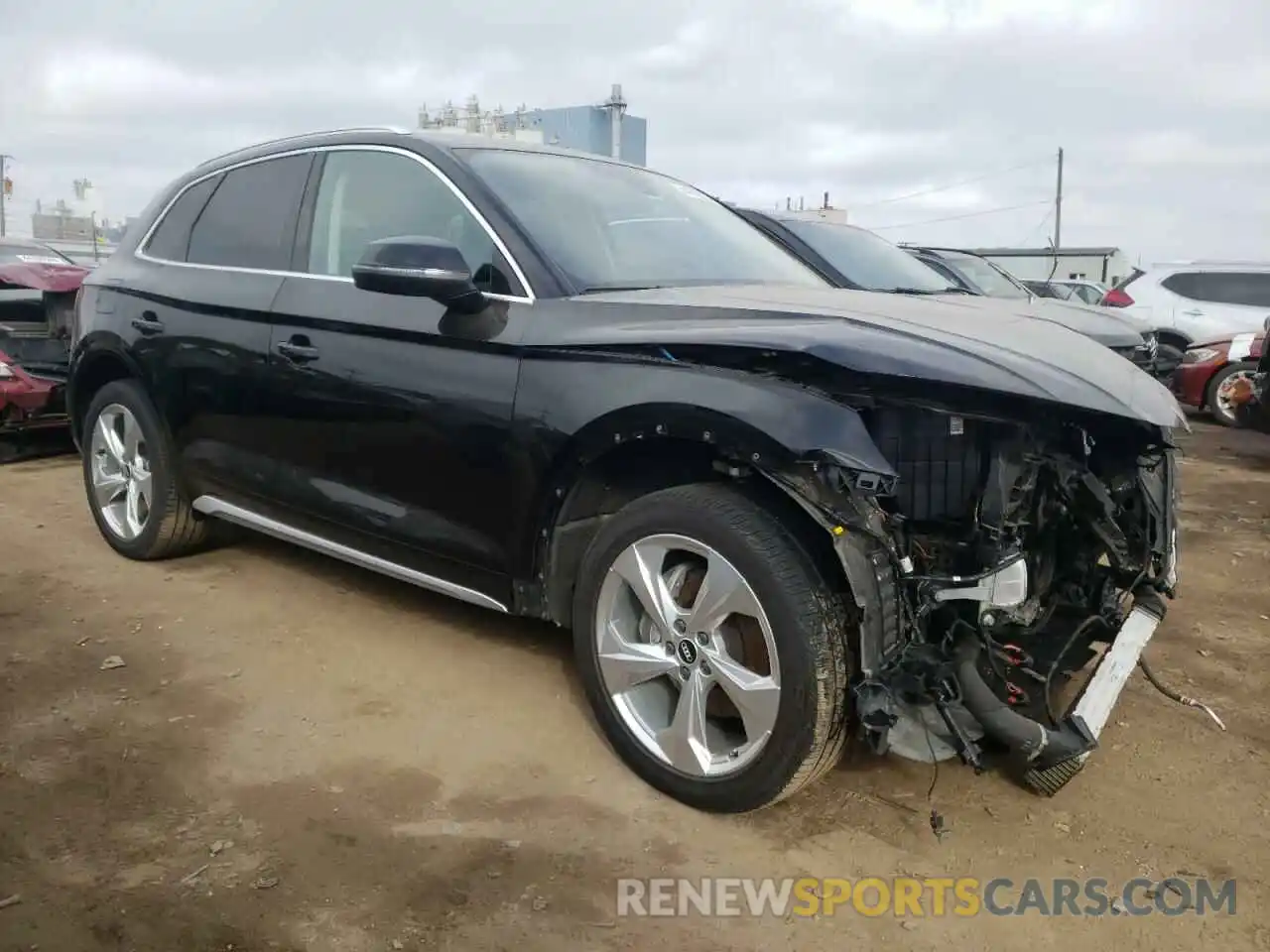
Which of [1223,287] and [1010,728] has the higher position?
[1223,287]

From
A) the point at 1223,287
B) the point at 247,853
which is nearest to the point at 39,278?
the point at 247,853

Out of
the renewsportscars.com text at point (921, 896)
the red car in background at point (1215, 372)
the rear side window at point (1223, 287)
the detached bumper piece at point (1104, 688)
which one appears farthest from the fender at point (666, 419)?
the rear side window at point (1223, 287)

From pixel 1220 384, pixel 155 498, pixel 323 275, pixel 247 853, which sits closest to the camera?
pixel 247 853

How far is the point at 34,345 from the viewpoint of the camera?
7.06 meters

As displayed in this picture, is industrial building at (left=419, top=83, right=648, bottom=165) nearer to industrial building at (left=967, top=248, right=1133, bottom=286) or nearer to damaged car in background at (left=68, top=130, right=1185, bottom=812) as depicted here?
industrial building at (left=967, top=248, right=1133, bottom=286)

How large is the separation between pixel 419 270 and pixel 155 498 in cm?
227

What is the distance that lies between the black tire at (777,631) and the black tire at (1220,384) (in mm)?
9634

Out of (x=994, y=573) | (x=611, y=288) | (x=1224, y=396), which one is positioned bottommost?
(x=994, y=573)

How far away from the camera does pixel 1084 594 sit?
2975 millimetres

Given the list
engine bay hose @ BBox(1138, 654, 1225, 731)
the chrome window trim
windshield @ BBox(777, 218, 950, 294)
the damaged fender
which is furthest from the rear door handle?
windshield @ BBox(777, 218, 950, 294)

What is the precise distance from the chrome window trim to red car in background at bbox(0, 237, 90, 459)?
251 cm

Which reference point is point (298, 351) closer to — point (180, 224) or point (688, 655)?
point (180, 224)

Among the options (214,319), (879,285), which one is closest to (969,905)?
(214,319)

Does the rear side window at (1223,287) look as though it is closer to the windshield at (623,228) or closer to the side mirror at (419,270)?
the windshield at (623,228)
